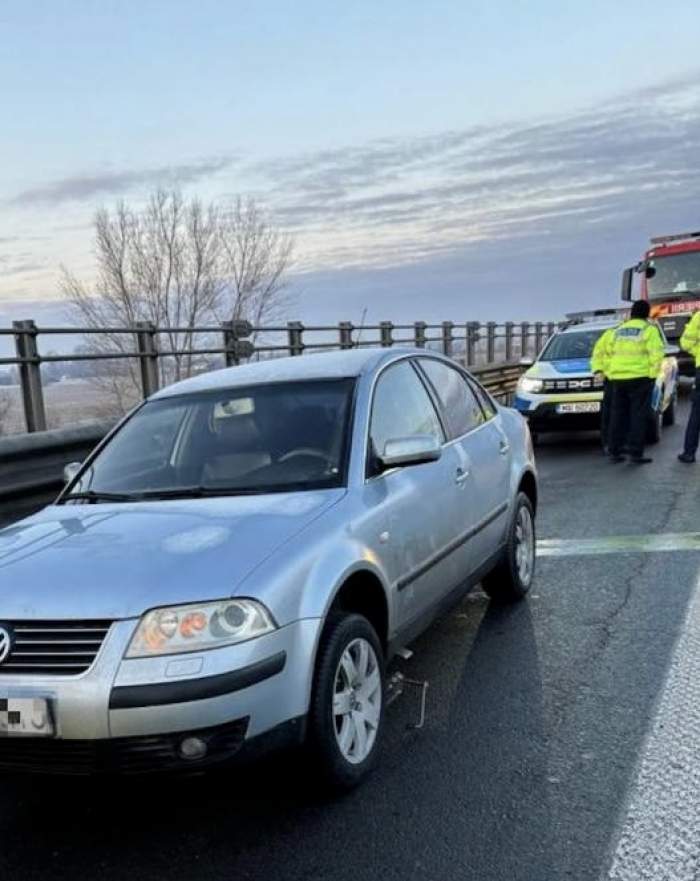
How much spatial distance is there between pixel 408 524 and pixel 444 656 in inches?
42.3

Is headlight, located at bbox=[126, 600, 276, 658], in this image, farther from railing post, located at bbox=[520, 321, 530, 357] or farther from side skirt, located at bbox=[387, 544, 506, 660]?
railing post, located at bbox=[520, 321, 530, 357]

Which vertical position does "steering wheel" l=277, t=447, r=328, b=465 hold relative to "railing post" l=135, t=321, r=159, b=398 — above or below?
above

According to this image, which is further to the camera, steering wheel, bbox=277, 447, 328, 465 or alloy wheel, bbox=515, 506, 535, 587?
alloy wheel, bbox=515, 506, 535, 587

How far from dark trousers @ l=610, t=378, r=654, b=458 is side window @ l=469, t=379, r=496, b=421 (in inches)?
207

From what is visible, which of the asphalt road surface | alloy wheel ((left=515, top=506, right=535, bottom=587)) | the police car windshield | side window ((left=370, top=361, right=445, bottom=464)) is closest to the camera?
the asphalt road surface

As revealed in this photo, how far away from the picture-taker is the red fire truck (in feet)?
57.2

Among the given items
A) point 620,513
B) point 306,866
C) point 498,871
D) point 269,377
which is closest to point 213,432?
point 269,377

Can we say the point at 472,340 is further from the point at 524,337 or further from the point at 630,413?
the point at 630,413

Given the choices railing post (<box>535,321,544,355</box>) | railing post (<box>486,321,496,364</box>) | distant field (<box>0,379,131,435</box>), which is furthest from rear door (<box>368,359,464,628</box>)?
railing post (<box>535,321,544,355</box>)

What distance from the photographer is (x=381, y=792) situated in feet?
10.1

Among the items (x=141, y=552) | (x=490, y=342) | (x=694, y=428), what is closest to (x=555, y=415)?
(x=694, y=428)

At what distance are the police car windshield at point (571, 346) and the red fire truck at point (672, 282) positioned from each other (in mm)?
5142

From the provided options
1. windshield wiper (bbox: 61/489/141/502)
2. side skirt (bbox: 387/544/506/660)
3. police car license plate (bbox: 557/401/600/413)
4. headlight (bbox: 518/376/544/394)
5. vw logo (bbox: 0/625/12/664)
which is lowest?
police car license plate (bbox: 557/401/600/413)

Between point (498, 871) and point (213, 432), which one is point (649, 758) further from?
point (213, 432)
